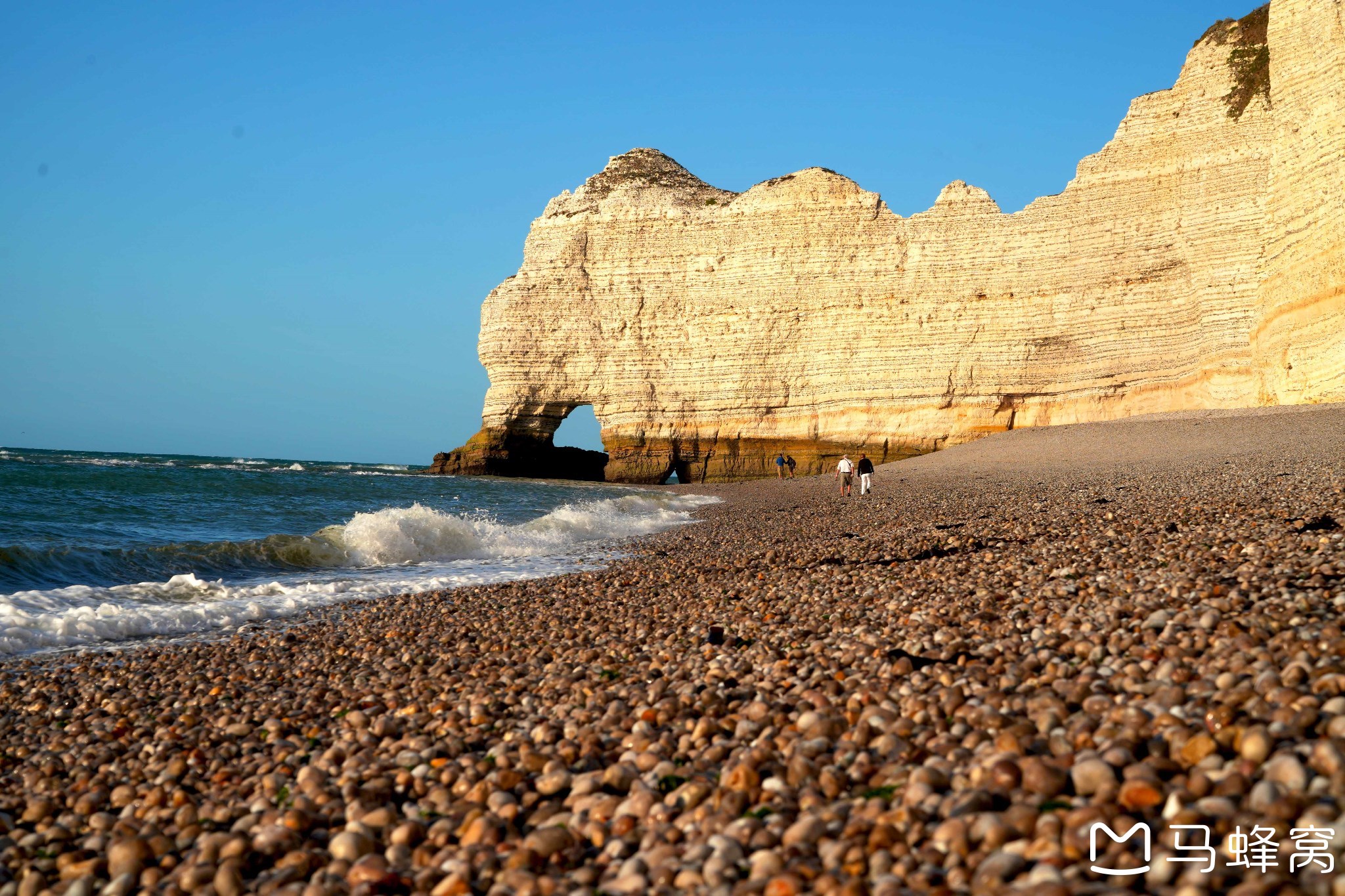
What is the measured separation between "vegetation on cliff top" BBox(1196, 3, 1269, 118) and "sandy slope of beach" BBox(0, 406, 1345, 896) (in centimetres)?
3250

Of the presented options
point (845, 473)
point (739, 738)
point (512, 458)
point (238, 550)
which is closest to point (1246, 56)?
point (845, 473)

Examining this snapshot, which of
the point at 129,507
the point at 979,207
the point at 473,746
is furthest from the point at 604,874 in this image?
the point at 979,207

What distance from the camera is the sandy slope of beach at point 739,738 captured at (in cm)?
249

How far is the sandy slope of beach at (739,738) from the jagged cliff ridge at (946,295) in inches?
1027

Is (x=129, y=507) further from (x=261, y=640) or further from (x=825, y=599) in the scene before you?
(x=825, y=599)

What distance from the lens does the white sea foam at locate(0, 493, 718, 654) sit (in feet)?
26.2

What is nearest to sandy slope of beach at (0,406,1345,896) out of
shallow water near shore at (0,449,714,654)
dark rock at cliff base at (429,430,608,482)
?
shallow water near shore at (0,449,714,654)

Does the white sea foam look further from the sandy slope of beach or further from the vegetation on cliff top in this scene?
the vegetation on cliff top

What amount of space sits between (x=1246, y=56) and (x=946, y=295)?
13.6 metres

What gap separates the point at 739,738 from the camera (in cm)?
360

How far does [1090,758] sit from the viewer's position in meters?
2.71

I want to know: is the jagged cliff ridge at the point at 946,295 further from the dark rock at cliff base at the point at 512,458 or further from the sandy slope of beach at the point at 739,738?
the sandy slope of beach at the point at 739,738

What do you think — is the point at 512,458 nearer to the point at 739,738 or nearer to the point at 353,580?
the point at 353,580

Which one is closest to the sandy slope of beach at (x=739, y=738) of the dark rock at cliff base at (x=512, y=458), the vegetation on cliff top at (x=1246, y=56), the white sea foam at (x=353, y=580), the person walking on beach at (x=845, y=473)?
the white sea foam at (x=353, y=580)
